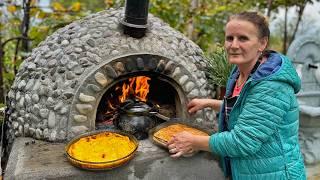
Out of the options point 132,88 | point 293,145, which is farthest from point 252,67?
point 132,88

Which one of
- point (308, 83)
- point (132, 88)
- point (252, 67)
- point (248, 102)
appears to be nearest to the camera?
point (248, 102)

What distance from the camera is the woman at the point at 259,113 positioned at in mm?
2035

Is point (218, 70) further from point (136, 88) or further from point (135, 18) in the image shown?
point (135, 18)

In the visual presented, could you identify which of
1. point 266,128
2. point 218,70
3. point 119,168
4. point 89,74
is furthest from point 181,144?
point 218,70

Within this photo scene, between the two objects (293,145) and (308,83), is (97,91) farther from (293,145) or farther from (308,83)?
(308,83)

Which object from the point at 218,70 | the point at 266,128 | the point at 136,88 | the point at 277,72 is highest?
the point at 277,72

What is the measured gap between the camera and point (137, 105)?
130 inches

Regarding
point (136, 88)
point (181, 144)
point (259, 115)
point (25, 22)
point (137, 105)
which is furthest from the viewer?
point (25, 22)

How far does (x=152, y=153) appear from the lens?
9.64ft

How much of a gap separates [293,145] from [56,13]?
469cm

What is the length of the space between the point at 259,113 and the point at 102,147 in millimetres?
1299

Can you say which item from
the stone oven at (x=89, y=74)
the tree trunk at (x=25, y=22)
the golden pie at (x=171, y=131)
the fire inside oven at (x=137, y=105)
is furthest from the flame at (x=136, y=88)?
the tree trunk at (x=25, y=22)

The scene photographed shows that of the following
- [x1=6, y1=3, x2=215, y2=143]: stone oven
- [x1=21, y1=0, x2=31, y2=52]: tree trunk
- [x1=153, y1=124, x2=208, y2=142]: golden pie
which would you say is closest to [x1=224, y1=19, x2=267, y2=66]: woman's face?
[x1=153, y1=124, x2=208, y2=142]: golden pie

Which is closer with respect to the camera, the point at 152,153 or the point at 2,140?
the point at 152,153
